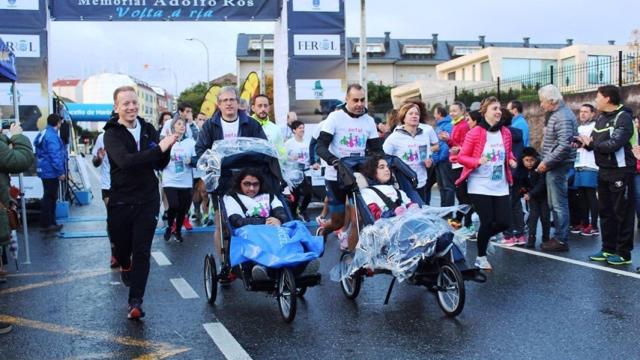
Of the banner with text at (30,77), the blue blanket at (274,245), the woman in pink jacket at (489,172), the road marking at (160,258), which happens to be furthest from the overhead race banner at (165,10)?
the blue blanket at (274,245)

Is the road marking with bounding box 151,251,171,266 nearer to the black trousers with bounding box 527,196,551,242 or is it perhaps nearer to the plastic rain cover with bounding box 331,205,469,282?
the plastic rain cover with bounding box 331,205,469,282

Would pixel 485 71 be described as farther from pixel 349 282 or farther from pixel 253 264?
pixel 253 264

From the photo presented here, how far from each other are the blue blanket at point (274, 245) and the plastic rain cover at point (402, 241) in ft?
1.48

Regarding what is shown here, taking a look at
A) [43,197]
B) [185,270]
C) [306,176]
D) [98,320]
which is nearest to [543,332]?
[98,320]

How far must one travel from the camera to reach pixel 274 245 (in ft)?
19.9

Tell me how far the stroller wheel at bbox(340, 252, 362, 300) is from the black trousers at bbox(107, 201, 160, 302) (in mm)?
1788

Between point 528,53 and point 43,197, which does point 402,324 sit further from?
point 528,53

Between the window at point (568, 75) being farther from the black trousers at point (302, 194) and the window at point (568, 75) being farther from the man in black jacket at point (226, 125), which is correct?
the man in black jacket at point (226, 125)

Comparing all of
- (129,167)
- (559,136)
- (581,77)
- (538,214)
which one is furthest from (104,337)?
(581,77)

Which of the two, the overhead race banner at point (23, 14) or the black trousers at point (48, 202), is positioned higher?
the overhead race banner at point (23, 14)

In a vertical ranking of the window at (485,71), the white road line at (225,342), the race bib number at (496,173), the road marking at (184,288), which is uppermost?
the window at (485,71)

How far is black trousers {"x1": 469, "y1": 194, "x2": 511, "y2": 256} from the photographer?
317 inches

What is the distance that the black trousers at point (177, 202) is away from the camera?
35.7 ft

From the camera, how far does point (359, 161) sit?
7.54 metres
